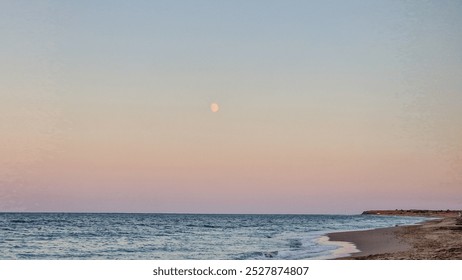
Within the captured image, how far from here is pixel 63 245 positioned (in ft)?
91.1

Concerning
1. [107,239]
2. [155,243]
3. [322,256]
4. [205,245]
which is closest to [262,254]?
[322,256]

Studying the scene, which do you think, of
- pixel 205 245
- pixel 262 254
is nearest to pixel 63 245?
pixel 205 245
